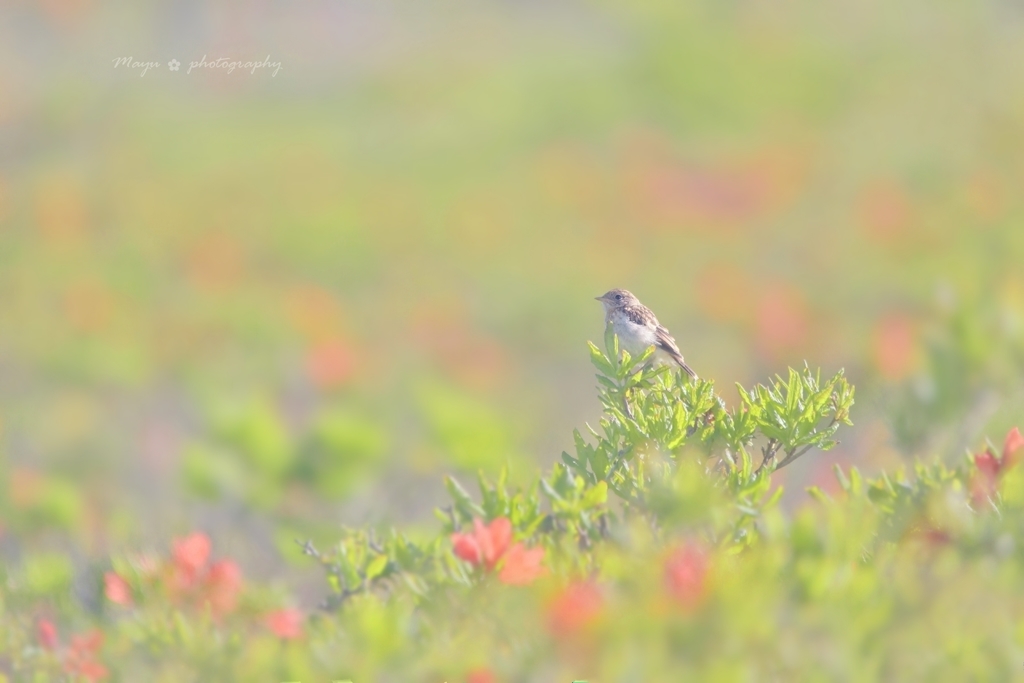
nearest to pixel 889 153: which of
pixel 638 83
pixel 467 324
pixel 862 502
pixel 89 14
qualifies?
pixel 638 83

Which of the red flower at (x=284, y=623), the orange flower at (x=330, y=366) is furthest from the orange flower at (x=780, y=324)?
the red flower at (x=284, y=623)

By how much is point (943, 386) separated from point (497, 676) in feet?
12.3

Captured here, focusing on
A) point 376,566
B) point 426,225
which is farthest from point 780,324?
point 376,566

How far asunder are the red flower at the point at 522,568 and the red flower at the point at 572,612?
1.57ft

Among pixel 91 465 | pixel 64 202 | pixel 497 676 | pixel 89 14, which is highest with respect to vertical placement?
pixel 89 14

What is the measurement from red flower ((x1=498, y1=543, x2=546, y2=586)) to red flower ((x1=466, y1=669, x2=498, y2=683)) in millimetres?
420

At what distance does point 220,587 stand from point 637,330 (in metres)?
2.37

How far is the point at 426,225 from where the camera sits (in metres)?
15.7

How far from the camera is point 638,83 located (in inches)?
725

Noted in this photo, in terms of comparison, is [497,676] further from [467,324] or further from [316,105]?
[316,105]

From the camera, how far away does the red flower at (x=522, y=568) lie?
2.79 metres

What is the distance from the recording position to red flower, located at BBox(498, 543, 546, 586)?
110 inches

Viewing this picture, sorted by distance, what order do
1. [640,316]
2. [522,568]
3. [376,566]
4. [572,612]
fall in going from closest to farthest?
[572,612] → [522,568] → [376,566] → [640,316]

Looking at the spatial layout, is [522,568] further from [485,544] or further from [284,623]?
[284,623]
